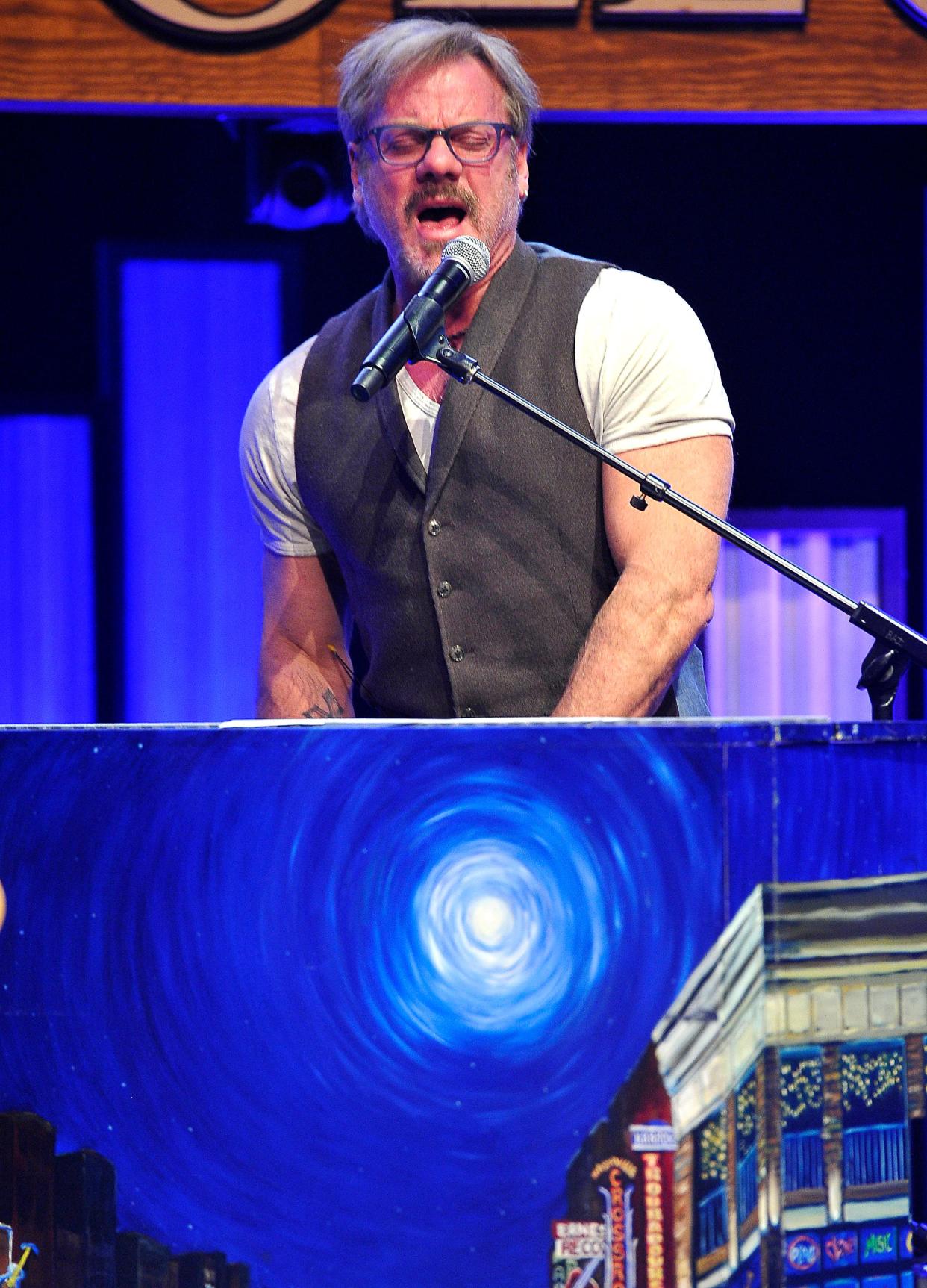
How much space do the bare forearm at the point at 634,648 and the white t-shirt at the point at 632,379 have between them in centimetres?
18

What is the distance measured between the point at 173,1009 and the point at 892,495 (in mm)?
3345

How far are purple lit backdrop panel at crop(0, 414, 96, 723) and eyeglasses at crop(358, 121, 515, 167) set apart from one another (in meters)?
2.32

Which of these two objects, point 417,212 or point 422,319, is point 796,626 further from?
point 422,319

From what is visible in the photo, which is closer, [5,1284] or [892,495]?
[5,1284]

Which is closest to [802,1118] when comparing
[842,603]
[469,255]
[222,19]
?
[842,603]

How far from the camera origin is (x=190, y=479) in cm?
396

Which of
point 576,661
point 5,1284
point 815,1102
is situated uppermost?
point 576,661

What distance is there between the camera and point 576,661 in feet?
5.45

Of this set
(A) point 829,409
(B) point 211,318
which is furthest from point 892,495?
(B) point 211,318

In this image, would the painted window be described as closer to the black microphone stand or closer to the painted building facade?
the painted building facade

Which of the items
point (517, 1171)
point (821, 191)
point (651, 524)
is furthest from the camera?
point (821, 191)

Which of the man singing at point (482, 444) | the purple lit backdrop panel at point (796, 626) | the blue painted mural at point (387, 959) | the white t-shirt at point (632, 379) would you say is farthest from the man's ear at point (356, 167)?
the purple lit backdrop panel at point (796, 626)

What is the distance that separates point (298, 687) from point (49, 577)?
2.29 metres

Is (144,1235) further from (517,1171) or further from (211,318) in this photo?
(211,318)
